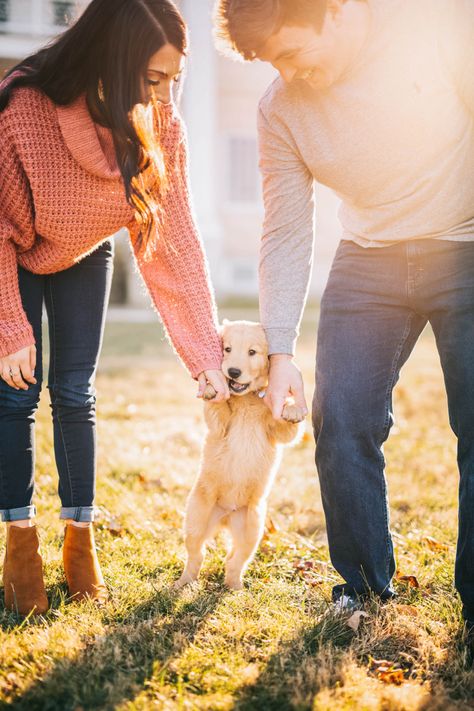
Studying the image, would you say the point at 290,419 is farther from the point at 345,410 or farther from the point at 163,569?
the point at 163,569

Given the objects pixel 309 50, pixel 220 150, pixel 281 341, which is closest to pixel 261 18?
pixel 309 50

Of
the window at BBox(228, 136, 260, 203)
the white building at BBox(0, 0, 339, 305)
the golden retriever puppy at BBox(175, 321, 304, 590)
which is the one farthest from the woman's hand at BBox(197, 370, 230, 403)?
the window at BBox(228, 136, 260, 203)

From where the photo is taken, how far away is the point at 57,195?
2.43 meters

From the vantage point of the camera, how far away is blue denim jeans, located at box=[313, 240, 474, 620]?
2.33 meters

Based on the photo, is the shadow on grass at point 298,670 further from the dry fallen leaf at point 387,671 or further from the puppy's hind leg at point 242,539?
the puppy's hind leg at point 242,539

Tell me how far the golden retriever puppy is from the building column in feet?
32.6

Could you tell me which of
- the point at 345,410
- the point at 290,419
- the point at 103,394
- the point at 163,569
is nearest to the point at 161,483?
the point at 163,569

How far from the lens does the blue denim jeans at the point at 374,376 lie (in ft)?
7.63

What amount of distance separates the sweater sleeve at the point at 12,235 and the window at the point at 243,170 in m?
13.7

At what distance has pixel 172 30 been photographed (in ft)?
7.63

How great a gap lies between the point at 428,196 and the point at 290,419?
2.93ft

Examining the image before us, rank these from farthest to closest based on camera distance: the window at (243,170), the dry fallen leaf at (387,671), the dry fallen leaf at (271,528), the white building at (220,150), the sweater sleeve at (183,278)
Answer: the window at (243,170), the white building at (220,150), the dry fallen leaf at (271,528), the sweater sleeve at (183,278), the dry fallen leaf at (387,671)

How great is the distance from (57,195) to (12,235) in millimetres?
191

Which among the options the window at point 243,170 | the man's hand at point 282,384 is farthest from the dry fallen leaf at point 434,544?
the window at point 243,170
